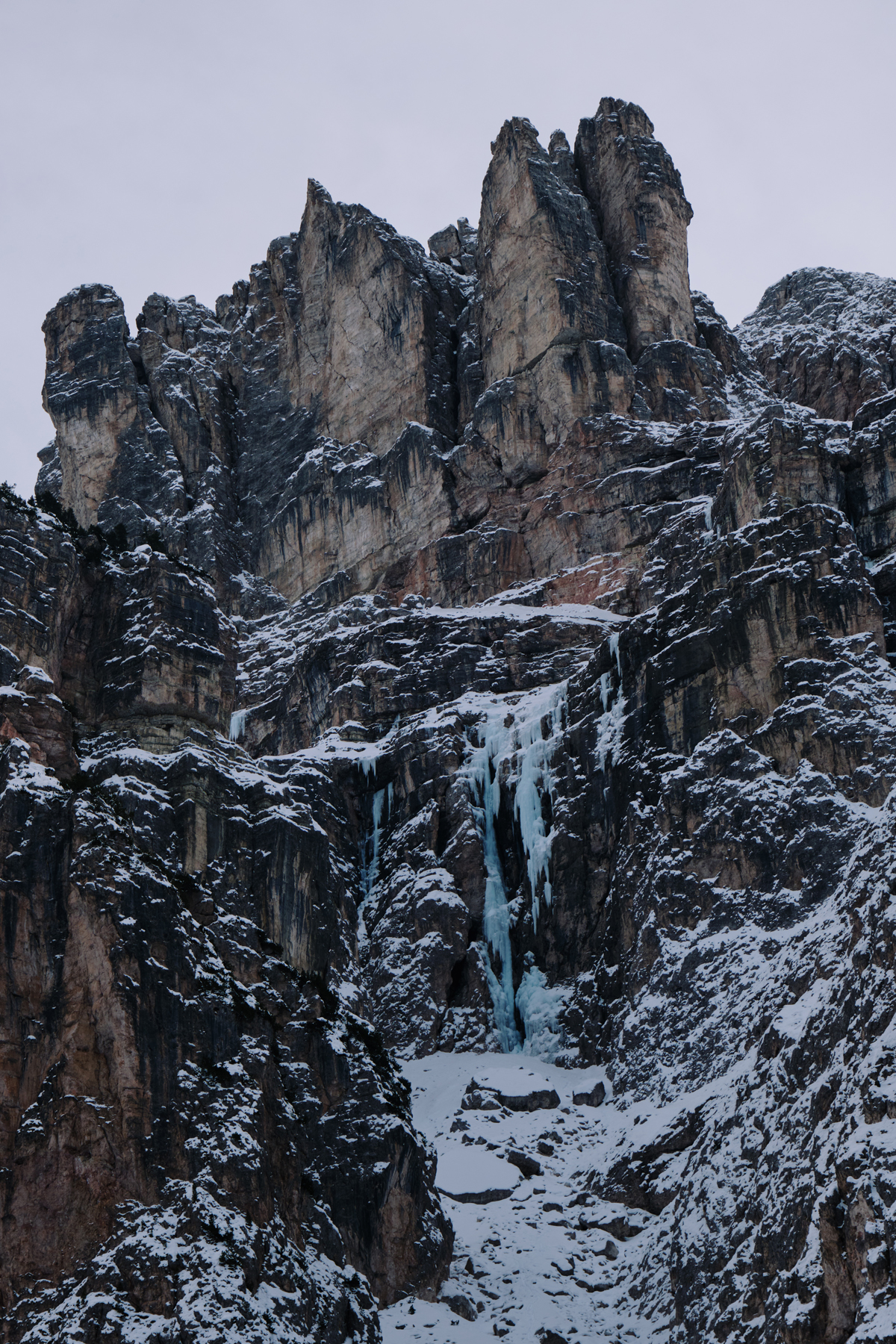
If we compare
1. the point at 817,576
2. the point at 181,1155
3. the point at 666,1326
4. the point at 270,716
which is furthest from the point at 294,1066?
the point at 270,716

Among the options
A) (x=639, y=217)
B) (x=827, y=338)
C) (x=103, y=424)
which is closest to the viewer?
(x=639, y=217)

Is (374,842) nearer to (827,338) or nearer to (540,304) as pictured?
(540,304)

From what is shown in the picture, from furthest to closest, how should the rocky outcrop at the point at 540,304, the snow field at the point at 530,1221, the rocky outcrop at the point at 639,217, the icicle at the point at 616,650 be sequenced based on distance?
the rocky outcrop at the point at 639,217, the rocky outcrop at the point at 540,304, the icicle at the point at 616,650, the snow field at the point at 530,1221

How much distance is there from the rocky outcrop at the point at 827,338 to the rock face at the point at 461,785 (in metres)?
0.40

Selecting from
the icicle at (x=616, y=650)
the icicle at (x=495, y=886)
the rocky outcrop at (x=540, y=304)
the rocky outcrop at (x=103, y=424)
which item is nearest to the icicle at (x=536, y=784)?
the icicle at (x=495, y=886)

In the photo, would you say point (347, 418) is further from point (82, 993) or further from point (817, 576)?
point (82, 993)

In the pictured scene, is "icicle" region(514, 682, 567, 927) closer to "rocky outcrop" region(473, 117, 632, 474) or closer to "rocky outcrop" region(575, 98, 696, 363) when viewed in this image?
"rocky outcrop" region(473, 117, 632, 474)

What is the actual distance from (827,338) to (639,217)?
16.1 m

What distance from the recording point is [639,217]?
406ft

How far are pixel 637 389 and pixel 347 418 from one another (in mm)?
23532

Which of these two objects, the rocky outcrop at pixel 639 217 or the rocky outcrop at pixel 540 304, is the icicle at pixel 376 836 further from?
the rocky outcrop at pixel 639 217

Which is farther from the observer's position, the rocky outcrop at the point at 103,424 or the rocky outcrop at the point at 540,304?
the rocky outcrop at the point at 103,424

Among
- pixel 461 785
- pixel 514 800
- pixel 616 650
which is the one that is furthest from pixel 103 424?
pixel 616 650

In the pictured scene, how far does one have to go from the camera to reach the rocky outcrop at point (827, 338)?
121562 millimetres
